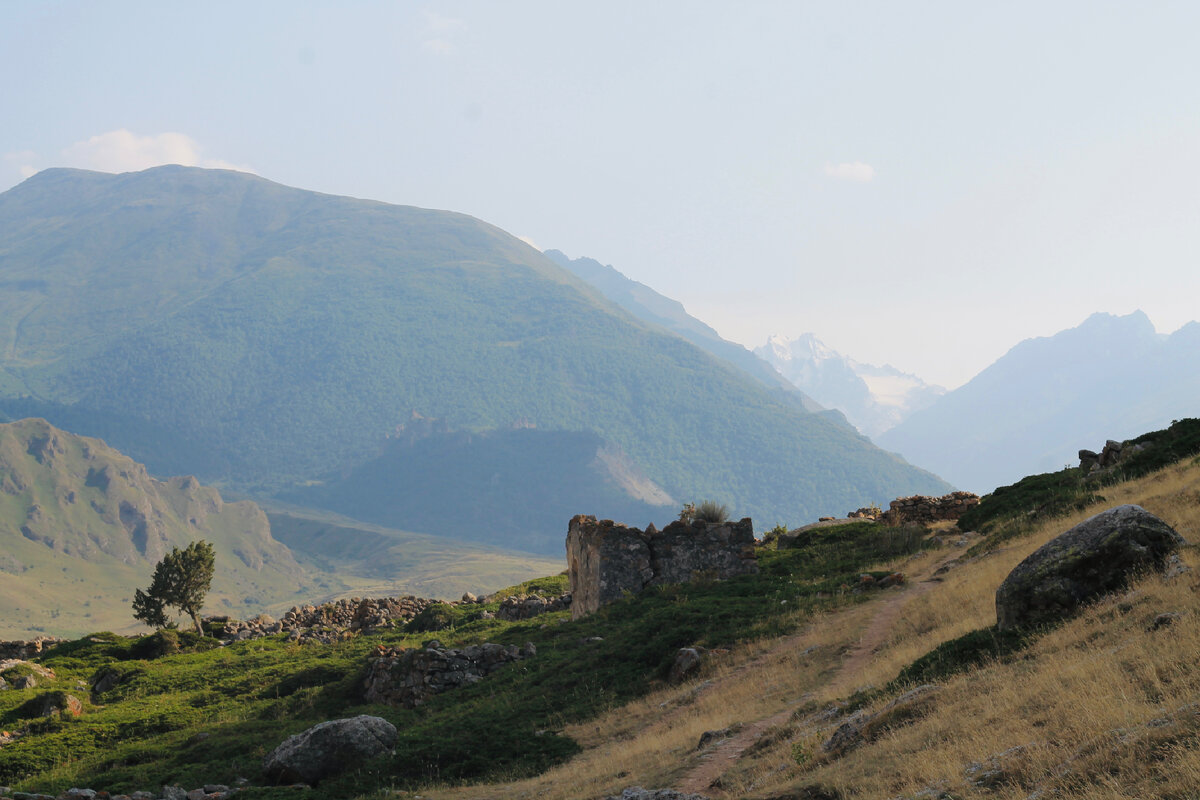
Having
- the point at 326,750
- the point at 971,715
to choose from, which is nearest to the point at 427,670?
the point at 326,750

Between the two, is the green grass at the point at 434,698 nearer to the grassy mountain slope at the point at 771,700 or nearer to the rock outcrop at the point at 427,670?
the grassy mountain slope at the point at 771,700

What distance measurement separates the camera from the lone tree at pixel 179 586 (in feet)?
164

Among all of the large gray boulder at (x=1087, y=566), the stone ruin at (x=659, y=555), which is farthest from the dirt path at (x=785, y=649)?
the stone ruin at (x=659, y=555)

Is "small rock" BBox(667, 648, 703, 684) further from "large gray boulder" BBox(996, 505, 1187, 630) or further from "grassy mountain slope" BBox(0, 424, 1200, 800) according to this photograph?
"large gray boulder" BBox(996, 505, 1187, 630)

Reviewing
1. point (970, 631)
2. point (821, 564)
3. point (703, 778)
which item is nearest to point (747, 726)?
point (703, 778)

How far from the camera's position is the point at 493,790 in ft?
60.4

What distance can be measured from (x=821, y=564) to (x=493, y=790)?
18.7 metres

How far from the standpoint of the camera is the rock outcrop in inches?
1124

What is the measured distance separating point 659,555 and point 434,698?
484 inches

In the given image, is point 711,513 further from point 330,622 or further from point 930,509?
point 330,622

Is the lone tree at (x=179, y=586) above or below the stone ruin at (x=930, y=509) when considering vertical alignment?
above

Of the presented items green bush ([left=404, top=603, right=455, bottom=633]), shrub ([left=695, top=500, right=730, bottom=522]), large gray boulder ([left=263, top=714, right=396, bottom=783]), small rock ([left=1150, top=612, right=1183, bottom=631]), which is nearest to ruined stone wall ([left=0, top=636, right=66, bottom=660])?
green bush ([left=404, top=603, right=455, bottom=633])

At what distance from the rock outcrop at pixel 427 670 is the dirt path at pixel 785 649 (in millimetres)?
9610

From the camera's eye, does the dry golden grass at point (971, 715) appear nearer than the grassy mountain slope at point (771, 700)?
Yes
